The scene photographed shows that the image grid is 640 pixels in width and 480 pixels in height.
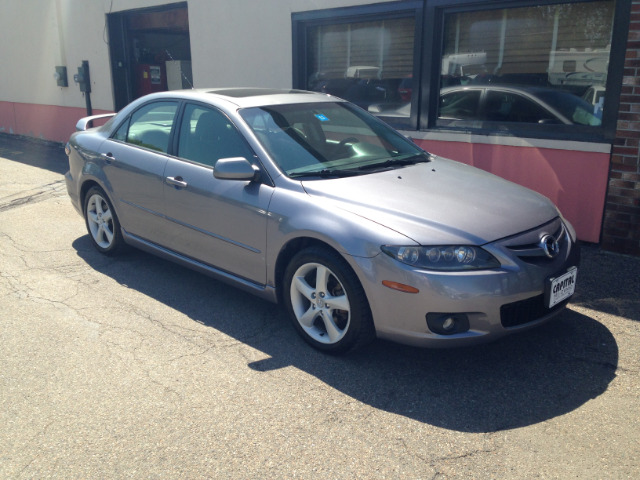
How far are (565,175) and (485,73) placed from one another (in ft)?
Result: 5.33

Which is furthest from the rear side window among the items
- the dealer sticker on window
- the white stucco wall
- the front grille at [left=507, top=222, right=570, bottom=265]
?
the white stucco wall

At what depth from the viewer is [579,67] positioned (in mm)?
6332

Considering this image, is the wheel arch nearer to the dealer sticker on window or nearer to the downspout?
the dealer sticker on window

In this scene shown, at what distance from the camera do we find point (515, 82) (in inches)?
271

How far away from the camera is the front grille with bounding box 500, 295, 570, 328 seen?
11.5 feet

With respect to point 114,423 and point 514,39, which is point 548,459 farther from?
point 514,39

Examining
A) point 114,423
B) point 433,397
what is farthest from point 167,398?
point 433,397

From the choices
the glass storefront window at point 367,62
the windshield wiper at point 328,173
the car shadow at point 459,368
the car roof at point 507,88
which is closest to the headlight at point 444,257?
the car shadow at point 459,368

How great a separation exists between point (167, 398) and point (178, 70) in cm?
1083

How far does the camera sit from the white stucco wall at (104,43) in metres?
8.97

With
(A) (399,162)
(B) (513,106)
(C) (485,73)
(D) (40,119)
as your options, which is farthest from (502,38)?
(D) (40,119)

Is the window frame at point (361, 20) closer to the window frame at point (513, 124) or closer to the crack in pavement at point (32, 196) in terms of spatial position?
the window frame at point (513, 124)

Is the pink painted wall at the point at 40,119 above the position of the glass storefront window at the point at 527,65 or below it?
below

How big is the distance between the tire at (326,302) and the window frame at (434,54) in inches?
143
